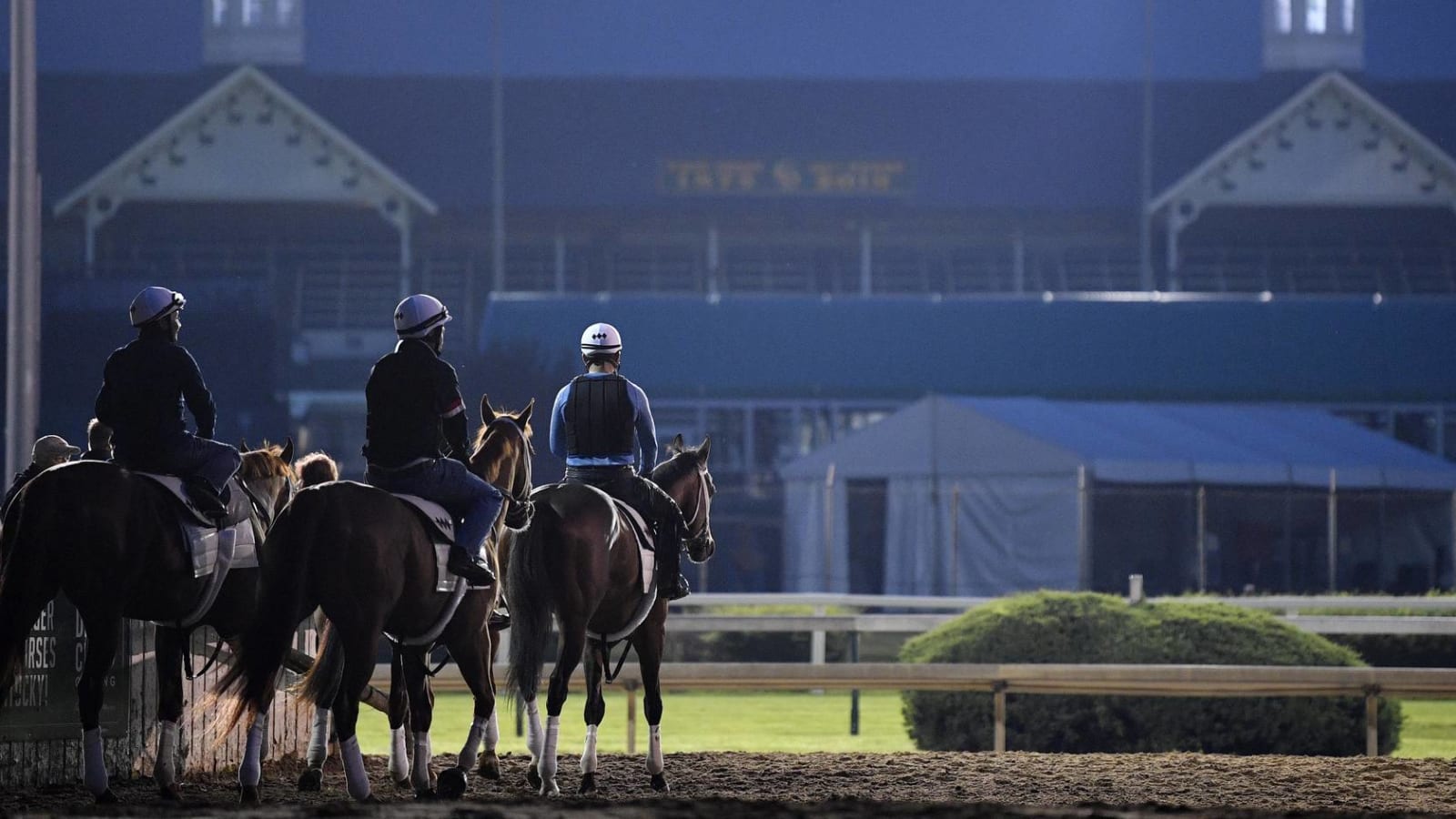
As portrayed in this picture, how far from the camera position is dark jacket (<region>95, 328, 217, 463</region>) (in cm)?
1000

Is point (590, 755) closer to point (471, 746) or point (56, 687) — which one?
point (471, 746)

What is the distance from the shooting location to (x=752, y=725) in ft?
65.1

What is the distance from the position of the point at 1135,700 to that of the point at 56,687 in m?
7.76

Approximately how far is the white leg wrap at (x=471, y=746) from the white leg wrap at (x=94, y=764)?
159 centimetres

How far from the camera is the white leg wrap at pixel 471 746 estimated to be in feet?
34.2

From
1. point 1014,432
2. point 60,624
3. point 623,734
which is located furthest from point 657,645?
point 1014,432

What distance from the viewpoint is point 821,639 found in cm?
1978

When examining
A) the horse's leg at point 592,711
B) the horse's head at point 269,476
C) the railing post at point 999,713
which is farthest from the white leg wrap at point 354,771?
the railing post at point 999,713

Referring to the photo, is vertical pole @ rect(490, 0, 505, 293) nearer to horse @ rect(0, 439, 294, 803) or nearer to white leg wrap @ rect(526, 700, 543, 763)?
white leg wrap @ rect(526, 700, 543, 763)

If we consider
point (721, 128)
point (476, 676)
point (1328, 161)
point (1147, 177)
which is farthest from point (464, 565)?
point (721, 128)

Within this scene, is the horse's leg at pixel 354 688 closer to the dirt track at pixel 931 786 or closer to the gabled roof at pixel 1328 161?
the dirt track at pixel 931 786

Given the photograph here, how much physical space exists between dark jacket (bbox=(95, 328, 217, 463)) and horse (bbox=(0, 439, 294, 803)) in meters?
0.26

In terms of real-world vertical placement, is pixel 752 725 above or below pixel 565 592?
below

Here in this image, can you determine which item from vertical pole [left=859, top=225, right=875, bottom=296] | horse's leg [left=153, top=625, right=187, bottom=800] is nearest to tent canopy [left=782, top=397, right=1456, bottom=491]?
horse's leg [left=153, top=625, right=187, bottom=800]
